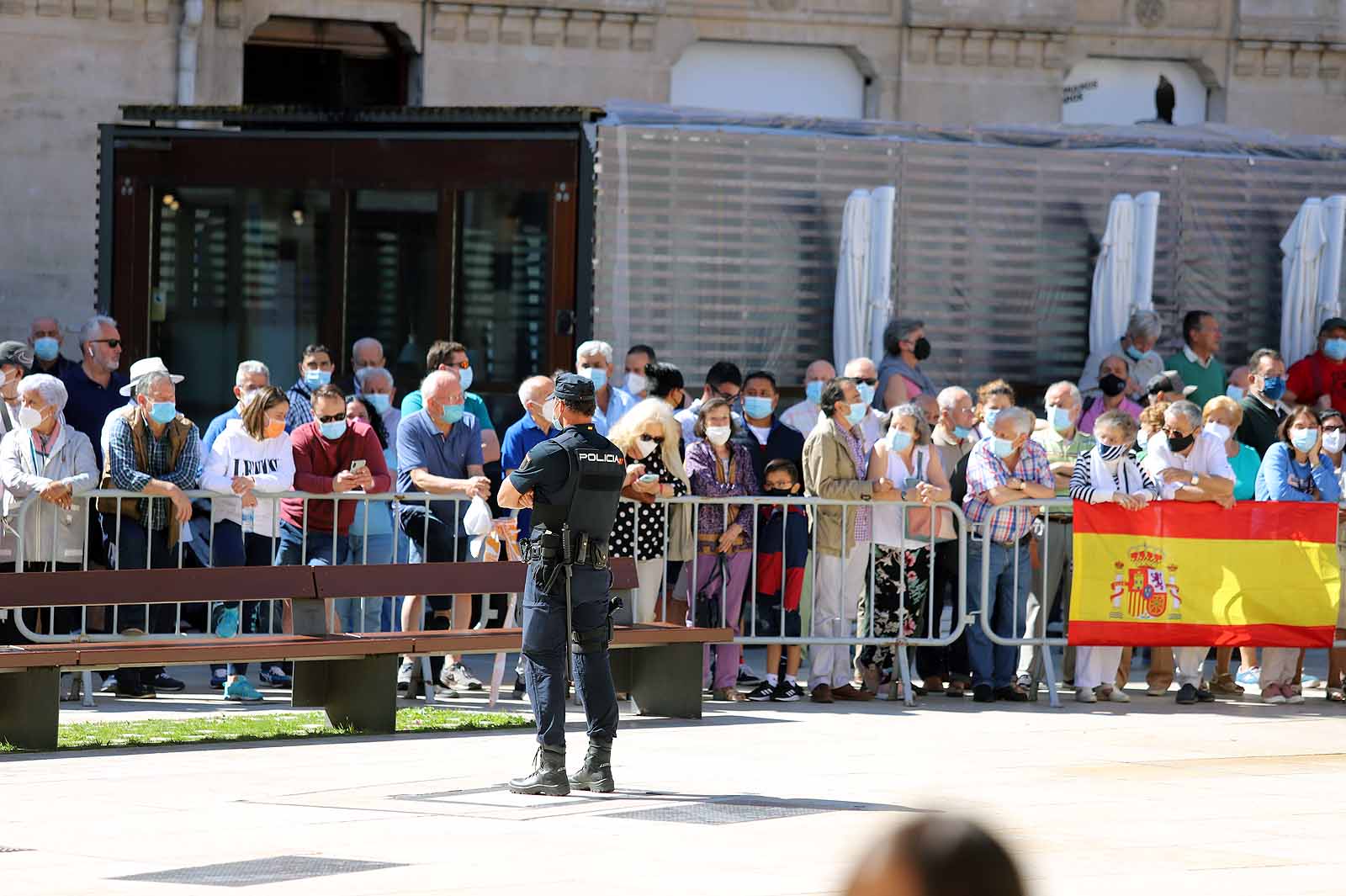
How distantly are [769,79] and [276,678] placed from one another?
39.5 feet

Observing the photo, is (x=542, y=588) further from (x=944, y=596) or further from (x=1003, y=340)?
(x=1003, y=340)

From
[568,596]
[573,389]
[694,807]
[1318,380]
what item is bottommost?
[694,807]

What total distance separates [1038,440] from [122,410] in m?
5.77

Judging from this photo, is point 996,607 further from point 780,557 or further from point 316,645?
point 316,645

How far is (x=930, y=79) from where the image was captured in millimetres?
23219

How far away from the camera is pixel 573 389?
9312mm

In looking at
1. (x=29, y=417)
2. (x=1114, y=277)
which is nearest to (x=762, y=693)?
(x=29, y=417)

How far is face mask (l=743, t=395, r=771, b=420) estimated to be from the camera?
13.2 m

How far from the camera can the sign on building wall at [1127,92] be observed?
24078mm

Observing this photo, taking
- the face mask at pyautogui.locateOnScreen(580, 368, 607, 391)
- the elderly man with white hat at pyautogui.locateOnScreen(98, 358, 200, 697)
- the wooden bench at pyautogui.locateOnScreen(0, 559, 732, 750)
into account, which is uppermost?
the face mask at pyautogui.locateOnScreen(580, 368, 607, 391)

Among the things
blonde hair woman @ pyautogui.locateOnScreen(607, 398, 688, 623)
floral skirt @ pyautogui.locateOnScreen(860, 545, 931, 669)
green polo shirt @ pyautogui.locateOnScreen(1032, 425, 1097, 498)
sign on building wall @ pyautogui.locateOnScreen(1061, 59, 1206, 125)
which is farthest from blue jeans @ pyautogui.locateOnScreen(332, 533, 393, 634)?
sign on building wall @ pyautogui.locateOnScreen(1061, 59, 1206, 125)

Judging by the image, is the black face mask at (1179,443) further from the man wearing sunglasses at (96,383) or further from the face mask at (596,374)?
the man wearing sunglasses at (96,383)

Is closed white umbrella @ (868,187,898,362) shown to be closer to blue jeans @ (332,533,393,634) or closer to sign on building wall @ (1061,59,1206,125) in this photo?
blue jeans @ (332,533,393,634)

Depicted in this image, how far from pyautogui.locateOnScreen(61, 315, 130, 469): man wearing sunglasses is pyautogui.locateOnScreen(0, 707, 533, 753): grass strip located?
2.86 meters
